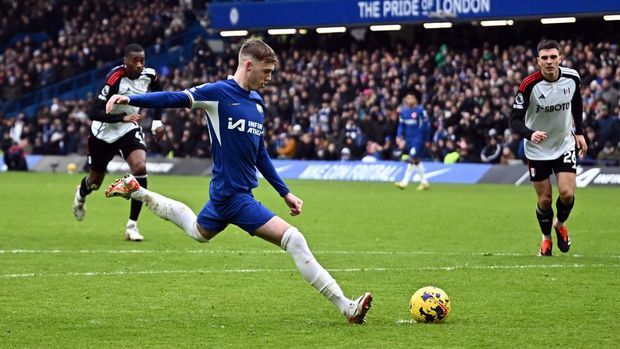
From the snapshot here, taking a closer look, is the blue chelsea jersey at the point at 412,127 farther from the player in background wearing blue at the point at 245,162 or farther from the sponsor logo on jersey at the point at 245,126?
the sponsor logo on jersey at the point at 245,126

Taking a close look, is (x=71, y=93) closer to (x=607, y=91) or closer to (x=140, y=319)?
(x=607, y=91)

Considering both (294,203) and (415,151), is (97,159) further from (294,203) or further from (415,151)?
(415,151)

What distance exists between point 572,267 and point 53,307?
19.5 feet

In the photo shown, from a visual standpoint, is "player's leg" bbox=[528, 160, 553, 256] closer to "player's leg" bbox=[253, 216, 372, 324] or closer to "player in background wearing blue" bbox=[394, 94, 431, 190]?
"player's leg" bbox=[253, 216, 372, 324]

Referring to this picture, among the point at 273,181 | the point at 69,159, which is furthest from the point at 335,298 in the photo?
the point at 69,159

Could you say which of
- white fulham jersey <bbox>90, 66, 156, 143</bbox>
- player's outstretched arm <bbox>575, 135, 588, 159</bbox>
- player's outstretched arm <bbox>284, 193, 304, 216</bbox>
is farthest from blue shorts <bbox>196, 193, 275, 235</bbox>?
white fulham jersey <bbox>90, 66, 156, 143</bbox>

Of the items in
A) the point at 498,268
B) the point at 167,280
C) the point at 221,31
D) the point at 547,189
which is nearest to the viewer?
the point at 167,280

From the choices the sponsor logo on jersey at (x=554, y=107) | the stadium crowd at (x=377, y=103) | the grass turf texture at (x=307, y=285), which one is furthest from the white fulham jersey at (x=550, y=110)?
the stadium crowd at (x=377, y=103)

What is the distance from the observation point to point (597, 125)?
33.5 meters

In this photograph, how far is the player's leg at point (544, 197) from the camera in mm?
14336

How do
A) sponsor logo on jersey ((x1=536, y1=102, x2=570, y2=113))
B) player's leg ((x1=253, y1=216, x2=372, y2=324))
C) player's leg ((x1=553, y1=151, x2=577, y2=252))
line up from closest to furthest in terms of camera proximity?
player's leg ((x1=253, y1=216, x2=372, y2=324)), sponsor logo on jersey ((x1=536, y1=102, x2=570, y2=113)), player's leg ((x1=553, y1=151, x2=577, y2=252))

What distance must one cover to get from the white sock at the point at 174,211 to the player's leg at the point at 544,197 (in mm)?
5743

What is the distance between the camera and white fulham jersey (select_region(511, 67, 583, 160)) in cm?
1398

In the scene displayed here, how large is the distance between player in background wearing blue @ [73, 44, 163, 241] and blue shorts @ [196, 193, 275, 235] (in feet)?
22.4
